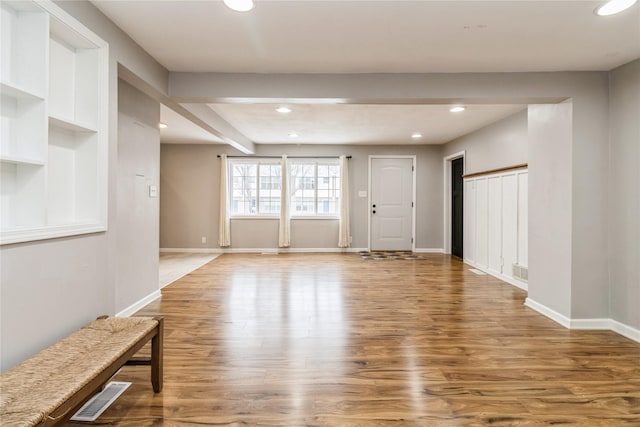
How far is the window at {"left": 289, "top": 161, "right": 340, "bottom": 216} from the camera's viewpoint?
25.0ft

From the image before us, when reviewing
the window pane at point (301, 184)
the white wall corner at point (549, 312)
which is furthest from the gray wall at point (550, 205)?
the window pane at point (301, 184)

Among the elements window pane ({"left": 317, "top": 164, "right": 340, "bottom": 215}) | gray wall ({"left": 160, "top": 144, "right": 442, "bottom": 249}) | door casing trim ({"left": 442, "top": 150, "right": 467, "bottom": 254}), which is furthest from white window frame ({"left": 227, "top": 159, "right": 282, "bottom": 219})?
door casing trim ({"left": 442, "top": 150, "right": 467, "bottom": 254})

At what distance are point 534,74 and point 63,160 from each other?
3.72 meters

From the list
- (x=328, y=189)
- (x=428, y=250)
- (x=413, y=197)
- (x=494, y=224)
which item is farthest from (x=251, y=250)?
(x=494, y=224)

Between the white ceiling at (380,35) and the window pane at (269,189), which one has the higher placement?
the white ceiling at (380,35)

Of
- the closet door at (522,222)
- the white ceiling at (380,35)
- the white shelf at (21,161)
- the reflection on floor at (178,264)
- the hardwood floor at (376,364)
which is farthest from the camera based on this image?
the reflection on floor at (178,264)

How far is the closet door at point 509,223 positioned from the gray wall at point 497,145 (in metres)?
0.29

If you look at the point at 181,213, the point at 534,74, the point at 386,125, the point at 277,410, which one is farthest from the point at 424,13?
the point at 181,213

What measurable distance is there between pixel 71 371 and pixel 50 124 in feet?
4.34

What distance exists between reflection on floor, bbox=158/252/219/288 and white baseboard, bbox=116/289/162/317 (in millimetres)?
612

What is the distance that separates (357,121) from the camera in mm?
5207

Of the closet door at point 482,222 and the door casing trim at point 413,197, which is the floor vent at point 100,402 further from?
the door casing trim at point 413,197

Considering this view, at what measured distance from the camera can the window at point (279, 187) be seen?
24.8ft

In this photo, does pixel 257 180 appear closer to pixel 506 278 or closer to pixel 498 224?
pixel 498 224
